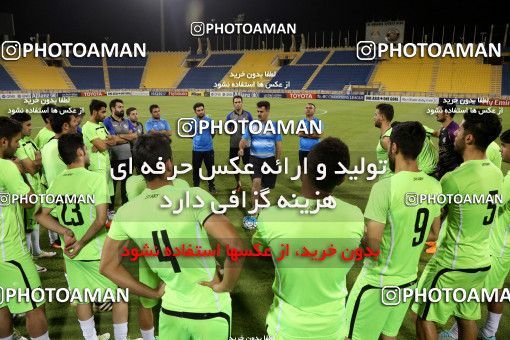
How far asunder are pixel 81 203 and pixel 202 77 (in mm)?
52276

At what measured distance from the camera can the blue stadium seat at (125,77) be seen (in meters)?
51.2

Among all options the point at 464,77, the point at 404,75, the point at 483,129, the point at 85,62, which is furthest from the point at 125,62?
the point at 483,129

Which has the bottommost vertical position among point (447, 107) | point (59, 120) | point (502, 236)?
point (502, 236)

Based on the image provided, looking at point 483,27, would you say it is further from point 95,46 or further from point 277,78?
point 95,46

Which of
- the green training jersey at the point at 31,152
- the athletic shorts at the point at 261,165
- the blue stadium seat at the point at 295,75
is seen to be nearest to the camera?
the green training jersey at the point at 31,152

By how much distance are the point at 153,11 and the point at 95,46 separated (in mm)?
52822

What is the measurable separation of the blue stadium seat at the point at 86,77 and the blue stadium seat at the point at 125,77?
5.30 feet

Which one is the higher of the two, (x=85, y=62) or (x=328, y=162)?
(x=85, y=62)

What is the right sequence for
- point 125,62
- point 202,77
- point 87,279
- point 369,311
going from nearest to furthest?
point 369,311
point 87,279
point 202,77
point 125,62

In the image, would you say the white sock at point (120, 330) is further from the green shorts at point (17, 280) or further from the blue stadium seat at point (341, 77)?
the blue stadium seat at point (341, 77)

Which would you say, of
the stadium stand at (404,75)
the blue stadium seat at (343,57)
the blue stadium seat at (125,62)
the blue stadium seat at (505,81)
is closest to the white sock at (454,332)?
the blue stadium seat at (505,81)

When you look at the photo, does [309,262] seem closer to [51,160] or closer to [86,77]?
[51,160]

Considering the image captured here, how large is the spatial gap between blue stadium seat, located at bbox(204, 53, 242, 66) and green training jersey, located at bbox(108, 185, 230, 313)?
55.4m

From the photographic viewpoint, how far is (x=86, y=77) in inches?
1955
